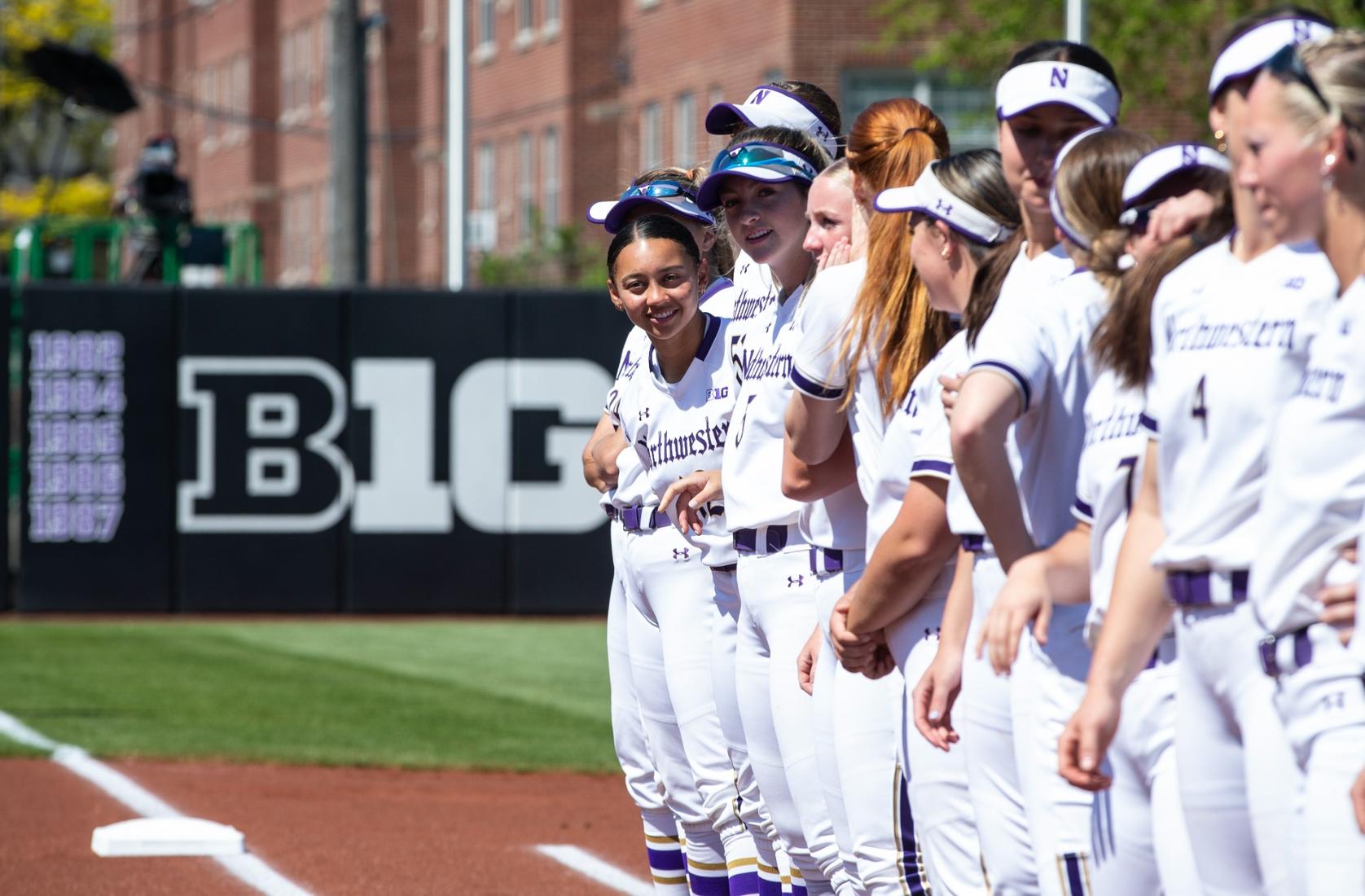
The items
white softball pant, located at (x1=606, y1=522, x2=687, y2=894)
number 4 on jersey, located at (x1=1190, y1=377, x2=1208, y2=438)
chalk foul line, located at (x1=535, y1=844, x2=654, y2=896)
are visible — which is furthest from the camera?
chalk foul line, located at (x1=535, y1=844, x2=654, y2=896)

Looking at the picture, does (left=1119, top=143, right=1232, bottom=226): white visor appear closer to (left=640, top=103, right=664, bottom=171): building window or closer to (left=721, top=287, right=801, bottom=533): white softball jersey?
(left=721, top=287, right=801, bottom=533): white softball jersey

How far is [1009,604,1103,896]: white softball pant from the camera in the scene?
336 centimetres

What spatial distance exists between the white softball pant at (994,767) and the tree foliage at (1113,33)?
60.4 ft

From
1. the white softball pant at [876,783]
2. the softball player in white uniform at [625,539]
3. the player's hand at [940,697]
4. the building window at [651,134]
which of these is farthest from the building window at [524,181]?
the player's hand at [940,697]

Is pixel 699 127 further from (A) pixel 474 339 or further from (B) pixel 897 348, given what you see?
(B) pixel 897 348

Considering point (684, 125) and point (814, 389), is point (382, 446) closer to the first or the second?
point (814, 389)

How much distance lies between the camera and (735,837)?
5.36 metres

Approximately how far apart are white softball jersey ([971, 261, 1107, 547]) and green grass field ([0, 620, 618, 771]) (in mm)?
6260

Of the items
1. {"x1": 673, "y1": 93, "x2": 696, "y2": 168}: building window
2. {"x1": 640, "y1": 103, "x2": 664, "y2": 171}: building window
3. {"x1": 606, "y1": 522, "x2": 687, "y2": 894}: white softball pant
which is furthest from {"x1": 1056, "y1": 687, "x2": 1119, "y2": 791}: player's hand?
{"x1": 640, "y1": 103, "x2": 664, "y2": 171}: building window

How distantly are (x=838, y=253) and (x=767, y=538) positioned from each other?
2.35 ft

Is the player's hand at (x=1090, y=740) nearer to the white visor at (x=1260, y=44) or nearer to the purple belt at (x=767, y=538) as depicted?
the white visor at (x=1260, y=44)

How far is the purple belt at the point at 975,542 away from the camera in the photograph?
3.63 metres

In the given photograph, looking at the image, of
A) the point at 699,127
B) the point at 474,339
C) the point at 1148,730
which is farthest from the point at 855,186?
the point at 699,127

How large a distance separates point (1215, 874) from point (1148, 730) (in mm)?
261
